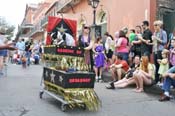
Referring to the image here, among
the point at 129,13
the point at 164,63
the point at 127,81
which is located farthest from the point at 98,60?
the point at 129,13

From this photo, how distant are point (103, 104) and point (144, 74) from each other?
7.32 ft

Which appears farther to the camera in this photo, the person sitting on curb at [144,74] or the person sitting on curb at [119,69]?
the person sitting on curb at [119,69]

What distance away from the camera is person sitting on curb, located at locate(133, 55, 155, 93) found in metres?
11.4

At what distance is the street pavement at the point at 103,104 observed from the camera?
861 cm

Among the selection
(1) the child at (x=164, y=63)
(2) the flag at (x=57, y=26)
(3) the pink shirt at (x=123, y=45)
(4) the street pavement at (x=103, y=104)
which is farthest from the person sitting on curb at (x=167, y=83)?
(3) the pink shirt at (x=123, y=45)

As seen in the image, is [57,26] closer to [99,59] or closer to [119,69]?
[119,69]

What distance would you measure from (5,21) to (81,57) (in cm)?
8050

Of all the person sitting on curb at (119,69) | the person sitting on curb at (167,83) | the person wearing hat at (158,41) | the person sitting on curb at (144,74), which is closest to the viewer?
the person sitting on curb at (167,83)

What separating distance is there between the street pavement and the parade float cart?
0.74 ft

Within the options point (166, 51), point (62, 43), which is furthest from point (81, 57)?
point (166, 51)

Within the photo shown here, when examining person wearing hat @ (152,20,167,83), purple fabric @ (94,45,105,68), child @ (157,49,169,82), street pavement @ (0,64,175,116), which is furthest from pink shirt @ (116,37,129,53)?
child @ (157,49,169,82)

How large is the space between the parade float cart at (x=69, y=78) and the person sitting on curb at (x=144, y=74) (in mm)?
2562

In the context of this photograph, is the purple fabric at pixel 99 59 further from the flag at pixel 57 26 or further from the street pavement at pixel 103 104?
the flag at pixel 57 26

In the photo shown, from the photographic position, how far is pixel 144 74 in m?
11.4
